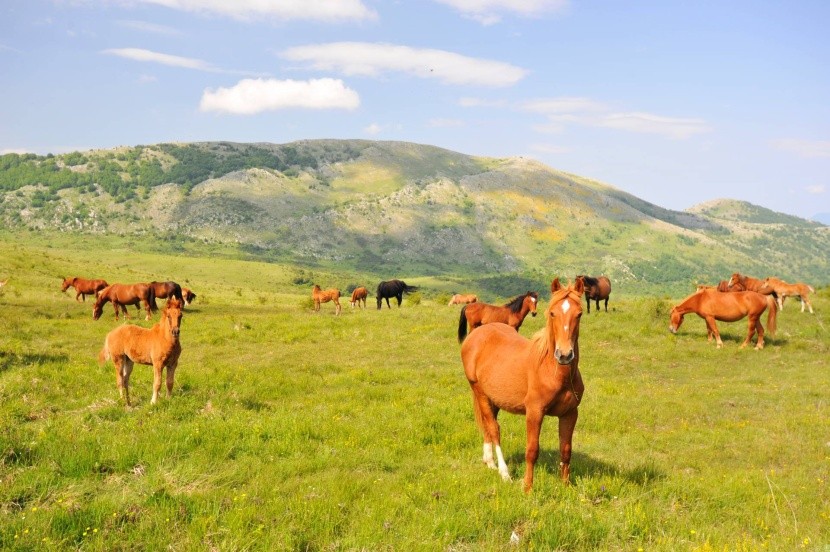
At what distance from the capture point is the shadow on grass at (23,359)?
51.1 feet

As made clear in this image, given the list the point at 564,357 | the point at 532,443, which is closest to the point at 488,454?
the point at 532,443

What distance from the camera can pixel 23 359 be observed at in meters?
16.3

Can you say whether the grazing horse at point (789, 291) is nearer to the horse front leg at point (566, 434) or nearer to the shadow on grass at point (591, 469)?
the shadow on grass at point (591, 469)

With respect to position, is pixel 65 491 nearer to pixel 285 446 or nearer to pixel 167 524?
pixel 167 524

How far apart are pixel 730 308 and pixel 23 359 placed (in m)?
27.5

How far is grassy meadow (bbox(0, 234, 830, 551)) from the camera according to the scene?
259 inches

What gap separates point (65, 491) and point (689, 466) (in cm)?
1078

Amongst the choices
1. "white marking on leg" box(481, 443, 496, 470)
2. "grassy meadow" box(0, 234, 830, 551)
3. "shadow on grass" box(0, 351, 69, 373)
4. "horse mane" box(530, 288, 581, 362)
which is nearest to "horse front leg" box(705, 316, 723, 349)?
"grassy meadow" box(0, 234, 830, 551)

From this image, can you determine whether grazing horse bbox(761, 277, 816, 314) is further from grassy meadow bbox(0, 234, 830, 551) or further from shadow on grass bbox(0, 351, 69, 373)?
shadow on grass bbox(0, 351, 69, 373)

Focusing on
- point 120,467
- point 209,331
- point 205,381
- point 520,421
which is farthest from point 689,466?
point 209,331

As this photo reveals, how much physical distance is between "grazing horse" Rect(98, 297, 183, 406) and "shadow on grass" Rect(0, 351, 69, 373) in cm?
414

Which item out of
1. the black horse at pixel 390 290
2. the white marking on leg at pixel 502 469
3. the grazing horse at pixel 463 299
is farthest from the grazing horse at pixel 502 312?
the black horse at pixel 390 290

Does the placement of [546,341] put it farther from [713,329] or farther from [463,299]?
[463,299]

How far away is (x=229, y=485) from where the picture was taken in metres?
7.88
